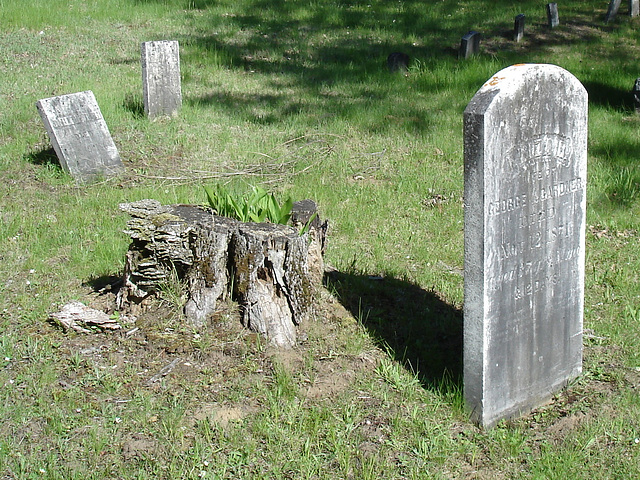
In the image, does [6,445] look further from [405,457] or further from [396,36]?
[396,36]

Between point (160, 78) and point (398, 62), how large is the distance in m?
3.51

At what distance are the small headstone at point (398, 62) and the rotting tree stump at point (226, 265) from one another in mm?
6471

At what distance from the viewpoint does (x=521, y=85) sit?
11.6ft

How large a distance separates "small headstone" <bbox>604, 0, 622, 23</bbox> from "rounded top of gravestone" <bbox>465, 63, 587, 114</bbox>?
9849mm

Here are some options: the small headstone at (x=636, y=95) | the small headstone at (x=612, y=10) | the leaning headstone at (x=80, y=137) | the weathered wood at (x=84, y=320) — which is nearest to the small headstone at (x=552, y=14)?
the small headstone at (x=612, y=10)

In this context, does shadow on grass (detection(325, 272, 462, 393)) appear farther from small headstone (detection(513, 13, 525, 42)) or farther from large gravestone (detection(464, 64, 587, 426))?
small headstone (detection(513, 13, 525, 42))

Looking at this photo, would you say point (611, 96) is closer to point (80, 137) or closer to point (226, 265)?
point (80, 137)

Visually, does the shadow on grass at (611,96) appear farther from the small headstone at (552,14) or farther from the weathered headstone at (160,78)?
the weathered headstone at (160,78)

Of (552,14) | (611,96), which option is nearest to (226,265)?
(611,96)

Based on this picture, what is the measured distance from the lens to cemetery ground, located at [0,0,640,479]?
380 cm

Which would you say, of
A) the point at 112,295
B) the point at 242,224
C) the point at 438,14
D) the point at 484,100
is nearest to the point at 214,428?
the point at 242,224

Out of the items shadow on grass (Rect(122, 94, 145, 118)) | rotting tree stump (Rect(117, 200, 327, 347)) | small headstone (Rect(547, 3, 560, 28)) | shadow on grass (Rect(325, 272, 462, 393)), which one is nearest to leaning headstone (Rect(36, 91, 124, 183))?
shadow on grass (Rect(122, 94, 145, 118))

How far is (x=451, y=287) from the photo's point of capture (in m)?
5.49

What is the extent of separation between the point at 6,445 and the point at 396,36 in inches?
394
